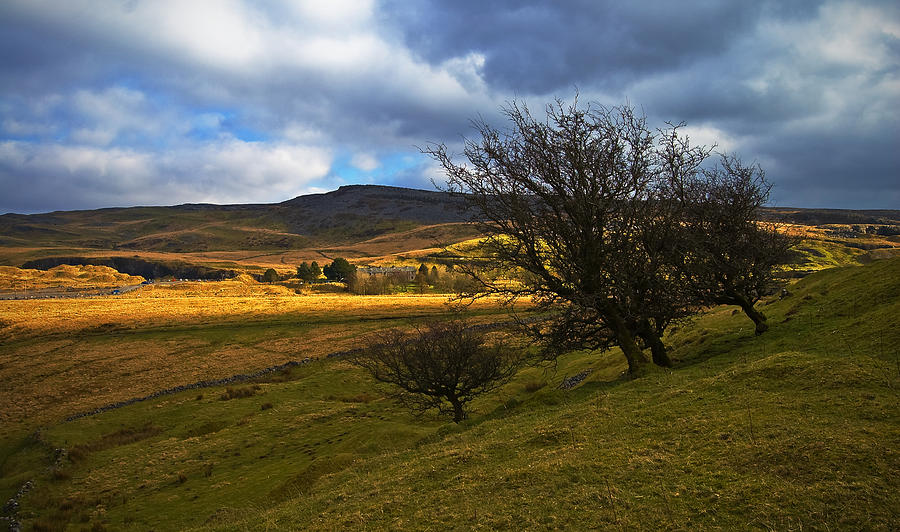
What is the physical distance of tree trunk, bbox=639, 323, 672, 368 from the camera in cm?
1984

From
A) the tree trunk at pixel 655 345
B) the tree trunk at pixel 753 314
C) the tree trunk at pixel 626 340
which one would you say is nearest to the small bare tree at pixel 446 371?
the tree trunk at pixel 655 345

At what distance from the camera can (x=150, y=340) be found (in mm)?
83000

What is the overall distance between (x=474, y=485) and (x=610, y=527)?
4042 millimetres

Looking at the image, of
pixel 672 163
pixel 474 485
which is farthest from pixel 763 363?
pixel 474 485

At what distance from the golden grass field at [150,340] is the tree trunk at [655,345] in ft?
53.7

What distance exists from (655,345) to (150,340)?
3546 inches

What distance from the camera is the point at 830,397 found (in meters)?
11.0

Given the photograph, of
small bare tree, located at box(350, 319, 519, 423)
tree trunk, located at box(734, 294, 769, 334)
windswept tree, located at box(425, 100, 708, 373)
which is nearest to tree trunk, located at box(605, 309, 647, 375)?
windswept tree, located at box(425, 100, 708, 373)

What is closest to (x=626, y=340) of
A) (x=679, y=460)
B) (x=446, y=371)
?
(x=679, y=460)

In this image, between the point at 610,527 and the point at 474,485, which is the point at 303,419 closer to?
the point at 474,485

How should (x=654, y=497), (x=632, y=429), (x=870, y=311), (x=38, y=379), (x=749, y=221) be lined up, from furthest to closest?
(x=38, y=379) < (x=749, y=221) < (x=870, y=311) < (x=632, y=429) < (x=654, y=497)

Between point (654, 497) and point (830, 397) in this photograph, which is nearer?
point (654, 497)

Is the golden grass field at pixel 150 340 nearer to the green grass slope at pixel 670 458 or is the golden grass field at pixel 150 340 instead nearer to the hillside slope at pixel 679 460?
the green grass slope at pixel 670 458

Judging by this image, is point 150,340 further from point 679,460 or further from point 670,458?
point 679,460
